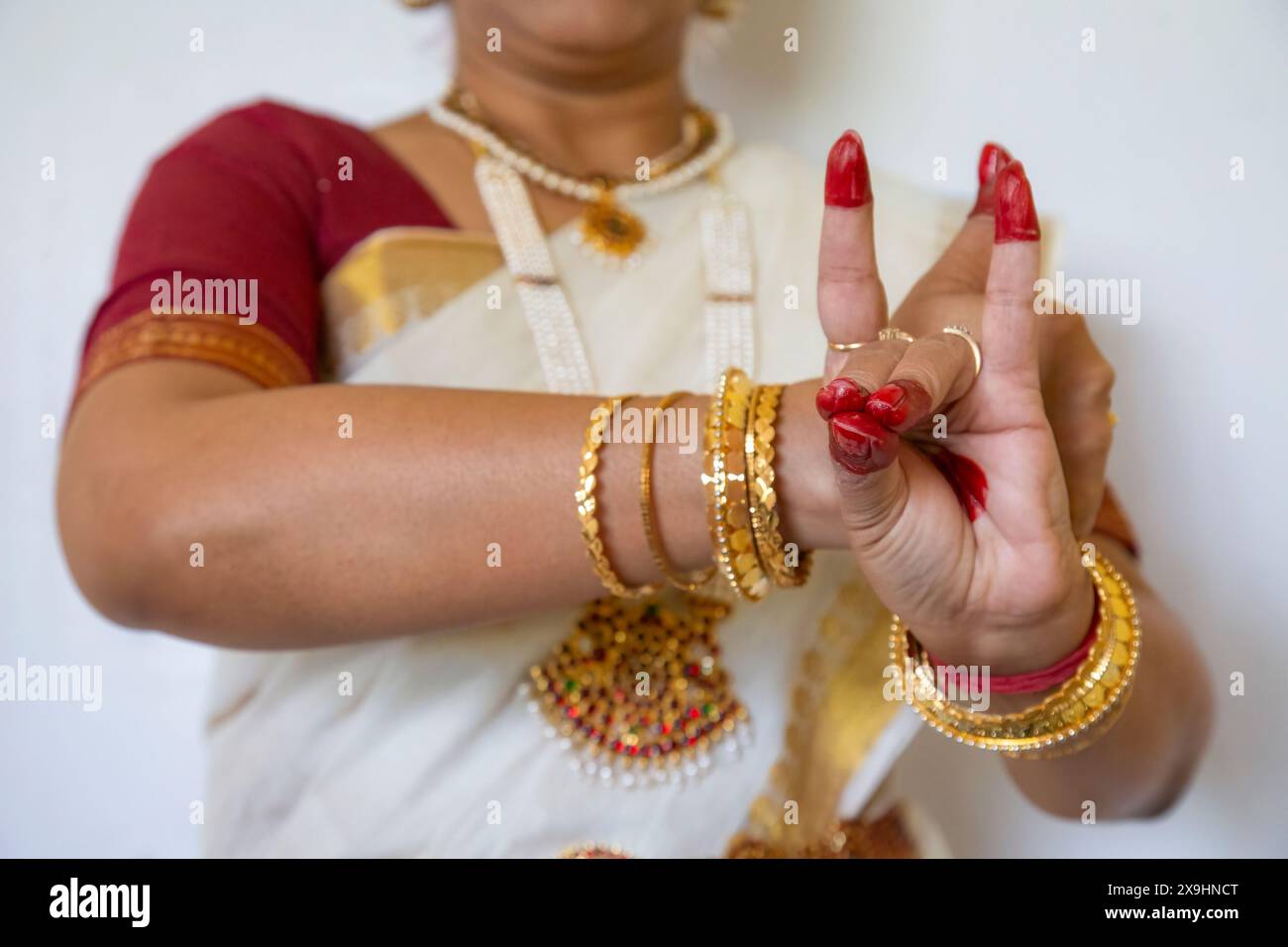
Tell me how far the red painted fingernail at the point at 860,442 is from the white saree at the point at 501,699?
12.1 inches

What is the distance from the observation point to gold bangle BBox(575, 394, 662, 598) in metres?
→ 0.53

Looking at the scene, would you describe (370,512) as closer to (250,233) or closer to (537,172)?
(250,233)

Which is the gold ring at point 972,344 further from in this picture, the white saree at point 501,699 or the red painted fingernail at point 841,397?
the white saree at point 501,699

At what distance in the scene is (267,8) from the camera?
100 centimetres

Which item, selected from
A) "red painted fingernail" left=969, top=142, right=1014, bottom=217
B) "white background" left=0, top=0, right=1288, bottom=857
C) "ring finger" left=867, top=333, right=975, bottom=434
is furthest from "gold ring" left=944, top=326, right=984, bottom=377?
Answer: "white background" left=0, top=0, right=1288, bottom=857

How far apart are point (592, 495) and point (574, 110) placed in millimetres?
418

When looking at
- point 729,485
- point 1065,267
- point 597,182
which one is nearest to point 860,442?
point 729,485

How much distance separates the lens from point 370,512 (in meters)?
0.54

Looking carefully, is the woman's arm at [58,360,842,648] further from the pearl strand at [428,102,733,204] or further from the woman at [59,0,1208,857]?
the pearl strand at [428,102,733,204]

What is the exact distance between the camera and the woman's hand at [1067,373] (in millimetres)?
543

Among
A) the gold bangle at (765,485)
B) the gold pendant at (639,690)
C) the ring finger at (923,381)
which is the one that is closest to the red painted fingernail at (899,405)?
the ring finger at (923,381)

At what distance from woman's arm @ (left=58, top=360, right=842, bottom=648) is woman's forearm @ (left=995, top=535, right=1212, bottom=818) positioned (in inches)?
11.2
